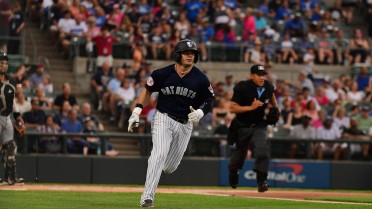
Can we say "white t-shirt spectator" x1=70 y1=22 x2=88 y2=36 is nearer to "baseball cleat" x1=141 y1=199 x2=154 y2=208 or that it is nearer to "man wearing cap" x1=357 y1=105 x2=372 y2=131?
"man wearing cap" x1=357 y1=105 x2=372 y2=131

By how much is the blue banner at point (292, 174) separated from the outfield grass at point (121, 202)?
19.8 feet

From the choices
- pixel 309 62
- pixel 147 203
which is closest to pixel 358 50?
pixel 309 62

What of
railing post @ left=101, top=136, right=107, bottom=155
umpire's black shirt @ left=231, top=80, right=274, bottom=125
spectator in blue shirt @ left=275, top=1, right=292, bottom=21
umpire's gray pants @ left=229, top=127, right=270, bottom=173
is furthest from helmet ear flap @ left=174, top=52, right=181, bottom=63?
spectator in blue shirt @ left=275, top=1, right=292, bottom=21

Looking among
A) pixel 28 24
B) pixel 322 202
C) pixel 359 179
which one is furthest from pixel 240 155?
pixel 28 24

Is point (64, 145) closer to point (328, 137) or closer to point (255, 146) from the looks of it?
point (255, 146)

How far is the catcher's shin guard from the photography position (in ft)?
59.7

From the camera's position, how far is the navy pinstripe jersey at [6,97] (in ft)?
58.3

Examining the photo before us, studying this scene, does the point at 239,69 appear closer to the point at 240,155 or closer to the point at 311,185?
the point at 311,185

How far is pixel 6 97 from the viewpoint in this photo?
17766 millimetres

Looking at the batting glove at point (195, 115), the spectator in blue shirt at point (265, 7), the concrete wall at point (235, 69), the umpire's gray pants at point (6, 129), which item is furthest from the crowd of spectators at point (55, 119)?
the spectator in blue shirt at point (265, 7)

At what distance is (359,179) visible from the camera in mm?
23219

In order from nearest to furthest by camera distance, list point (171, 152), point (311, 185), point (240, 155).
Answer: point (171, 152) < point (240, 155) < point (311, 185)

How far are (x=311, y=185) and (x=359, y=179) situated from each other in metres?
1.06

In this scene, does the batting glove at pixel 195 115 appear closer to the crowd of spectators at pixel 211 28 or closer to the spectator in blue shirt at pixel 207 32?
the crowd of spectators at pixel 211 28
